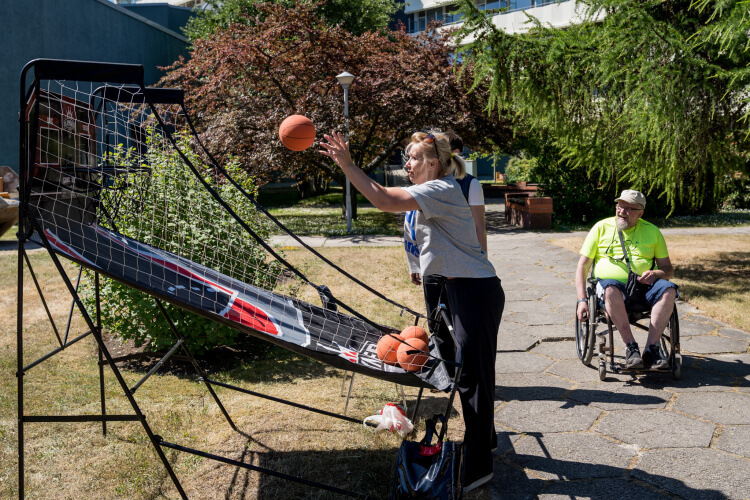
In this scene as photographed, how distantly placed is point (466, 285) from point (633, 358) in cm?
209

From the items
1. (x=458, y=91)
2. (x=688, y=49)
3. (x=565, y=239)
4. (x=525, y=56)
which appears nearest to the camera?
(x=688, y=49)

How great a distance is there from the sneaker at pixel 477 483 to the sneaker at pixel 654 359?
73.7 inches

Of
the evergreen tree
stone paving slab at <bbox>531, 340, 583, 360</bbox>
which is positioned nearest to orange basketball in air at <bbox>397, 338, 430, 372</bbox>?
stone paving slab at <bbox>531, 340, 583, 360</bbox>

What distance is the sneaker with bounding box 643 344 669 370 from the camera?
4293 millimetres

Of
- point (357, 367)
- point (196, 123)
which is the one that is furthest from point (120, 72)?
point (196, 123)

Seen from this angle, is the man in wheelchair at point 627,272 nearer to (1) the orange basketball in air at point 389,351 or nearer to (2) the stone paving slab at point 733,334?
(2) the stone paving slab at point 733,334

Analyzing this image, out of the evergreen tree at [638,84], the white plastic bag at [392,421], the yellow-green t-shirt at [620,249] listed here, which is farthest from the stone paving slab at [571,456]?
the evergreen tree at [638,84]

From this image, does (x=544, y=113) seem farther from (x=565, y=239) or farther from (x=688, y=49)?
(x=565, y=239)

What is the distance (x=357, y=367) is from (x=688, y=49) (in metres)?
6.02

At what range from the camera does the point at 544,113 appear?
329 inches

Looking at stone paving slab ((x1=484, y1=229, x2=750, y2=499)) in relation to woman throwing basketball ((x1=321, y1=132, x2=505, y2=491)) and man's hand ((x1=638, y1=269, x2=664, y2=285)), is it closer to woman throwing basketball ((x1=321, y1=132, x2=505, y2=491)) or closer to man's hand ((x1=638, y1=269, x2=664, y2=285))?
woman throwing basketball ((x1=321, y1=132, x2=505, y2=491))

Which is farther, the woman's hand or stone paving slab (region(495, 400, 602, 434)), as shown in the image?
stone paving slab (region(495, 400, 602, 434))

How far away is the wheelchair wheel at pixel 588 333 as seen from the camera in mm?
4652

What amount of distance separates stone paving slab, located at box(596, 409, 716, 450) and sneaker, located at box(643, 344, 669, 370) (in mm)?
429
